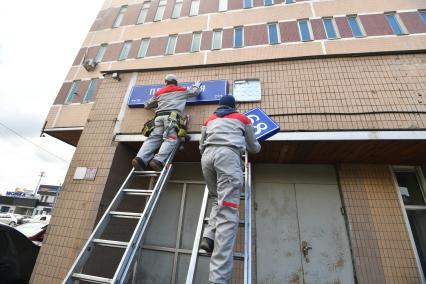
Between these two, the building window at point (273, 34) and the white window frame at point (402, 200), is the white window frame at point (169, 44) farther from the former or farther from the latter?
the white window frame at point (402, 200)

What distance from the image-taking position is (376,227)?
446 cm

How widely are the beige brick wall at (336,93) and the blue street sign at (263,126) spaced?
80 cm

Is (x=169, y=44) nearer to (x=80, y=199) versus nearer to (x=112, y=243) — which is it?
(x=80, y=199)

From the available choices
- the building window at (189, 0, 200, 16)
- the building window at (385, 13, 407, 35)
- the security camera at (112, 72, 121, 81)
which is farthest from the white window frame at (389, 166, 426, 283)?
the building window at (189, 0, 200, 16)

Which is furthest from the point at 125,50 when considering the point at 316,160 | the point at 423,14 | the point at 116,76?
the point at 423,14

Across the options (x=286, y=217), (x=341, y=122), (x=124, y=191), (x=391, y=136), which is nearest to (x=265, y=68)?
(x=341, y=122)

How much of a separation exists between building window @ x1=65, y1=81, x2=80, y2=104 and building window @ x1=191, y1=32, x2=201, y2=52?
7619 mm

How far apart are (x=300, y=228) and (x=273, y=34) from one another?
10812 millimetres

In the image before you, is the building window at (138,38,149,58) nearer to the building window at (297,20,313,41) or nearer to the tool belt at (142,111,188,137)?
the building window at (297,20,313,41)

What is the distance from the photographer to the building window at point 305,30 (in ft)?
38.8

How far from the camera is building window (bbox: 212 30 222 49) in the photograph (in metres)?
12.9

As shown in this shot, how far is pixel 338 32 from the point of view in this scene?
38.3 feet

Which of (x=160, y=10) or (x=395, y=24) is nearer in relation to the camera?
(x=395, y=24)

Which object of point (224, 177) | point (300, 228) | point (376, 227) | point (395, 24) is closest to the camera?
point (224, 177)
